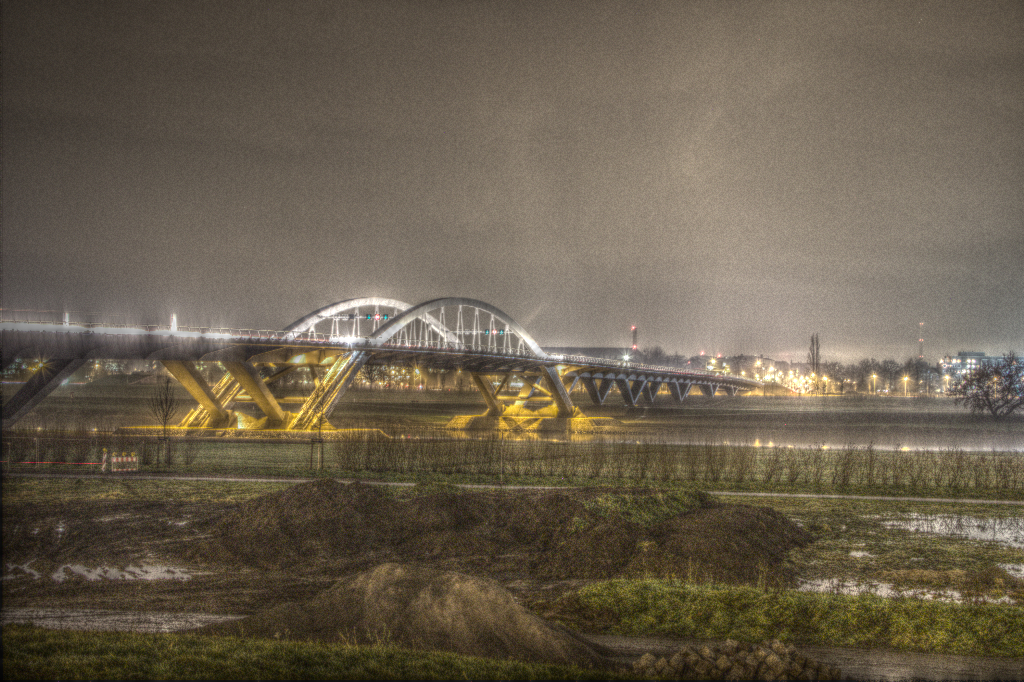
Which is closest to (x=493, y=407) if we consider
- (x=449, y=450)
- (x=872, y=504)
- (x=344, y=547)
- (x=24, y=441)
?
(x=449, y=450)

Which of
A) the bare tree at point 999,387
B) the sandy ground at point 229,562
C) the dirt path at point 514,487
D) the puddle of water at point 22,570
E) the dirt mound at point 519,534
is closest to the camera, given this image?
the sandy ground at point 229,562

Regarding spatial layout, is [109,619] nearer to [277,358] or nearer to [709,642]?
[709,642]

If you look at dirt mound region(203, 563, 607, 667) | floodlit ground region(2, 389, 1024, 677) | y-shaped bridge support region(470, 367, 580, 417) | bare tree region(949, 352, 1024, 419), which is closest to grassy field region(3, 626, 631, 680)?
dirt mound region(203, 563, 607, 667)

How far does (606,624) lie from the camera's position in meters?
11.2

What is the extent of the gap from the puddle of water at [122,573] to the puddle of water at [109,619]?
1.94 meters

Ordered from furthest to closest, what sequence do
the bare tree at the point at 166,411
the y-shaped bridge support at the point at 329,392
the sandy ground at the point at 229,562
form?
the y-shaped bridge support at the point at 329,392
the bare tree at the point at 166,411
the sandy ground at the point at 229,562

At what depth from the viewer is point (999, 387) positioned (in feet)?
272

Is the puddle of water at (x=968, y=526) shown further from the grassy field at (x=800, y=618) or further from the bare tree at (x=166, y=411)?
the bare tree at (x=166, y=411)

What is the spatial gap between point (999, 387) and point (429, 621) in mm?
93240

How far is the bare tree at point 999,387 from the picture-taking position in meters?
77.1

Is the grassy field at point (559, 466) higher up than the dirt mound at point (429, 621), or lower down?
lower down

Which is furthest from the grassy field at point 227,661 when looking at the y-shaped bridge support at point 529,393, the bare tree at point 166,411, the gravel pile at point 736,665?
the y-shaped bridge support at point 529,393

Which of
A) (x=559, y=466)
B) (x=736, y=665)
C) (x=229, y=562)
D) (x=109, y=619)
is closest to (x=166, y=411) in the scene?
(x=559, y=466)

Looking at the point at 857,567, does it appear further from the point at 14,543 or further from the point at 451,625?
the point at 14,543
